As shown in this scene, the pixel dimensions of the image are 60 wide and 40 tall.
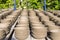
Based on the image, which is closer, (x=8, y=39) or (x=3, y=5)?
(x=8, y=39)

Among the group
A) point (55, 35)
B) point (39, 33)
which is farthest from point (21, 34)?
point (55, 35)

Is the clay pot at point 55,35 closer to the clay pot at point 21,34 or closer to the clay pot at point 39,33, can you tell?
the clay pot at point 39,33

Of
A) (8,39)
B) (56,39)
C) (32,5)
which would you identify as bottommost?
(32,5)

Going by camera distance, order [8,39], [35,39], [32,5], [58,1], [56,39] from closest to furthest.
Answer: [56,39] → [35,39] → [8,39] → [58,1] → [32,5]

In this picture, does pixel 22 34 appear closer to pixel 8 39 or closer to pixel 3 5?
pixel 8 39

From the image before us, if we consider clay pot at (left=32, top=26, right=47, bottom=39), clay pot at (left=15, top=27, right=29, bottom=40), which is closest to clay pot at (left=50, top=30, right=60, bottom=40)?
clay pot at (left=32, top=26, right=47, bottom=39)

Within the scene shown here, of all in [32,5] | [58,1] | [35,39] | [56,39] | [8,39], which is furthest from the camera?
[32,5]

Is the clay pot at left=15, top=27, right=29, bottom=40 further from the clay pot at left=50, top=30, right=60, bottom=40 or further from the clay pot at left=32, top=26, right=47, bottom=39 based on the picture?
the clay pot at left=50, top=30, right=60, bottom=40

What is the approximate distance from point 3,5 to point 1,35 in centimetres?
2258

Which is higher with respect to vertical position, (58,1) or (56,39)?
(56,39)

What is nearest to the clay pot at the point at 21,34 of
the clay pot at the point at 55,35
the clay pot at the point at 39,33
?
the clay pot at the point at 39,33

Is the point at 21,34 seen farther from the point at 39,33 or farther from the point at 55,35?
the point at 55,35

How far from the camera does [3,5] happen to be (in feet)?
78.6

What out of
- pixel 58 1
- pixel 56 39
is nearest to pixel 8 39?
pixel 56 39
